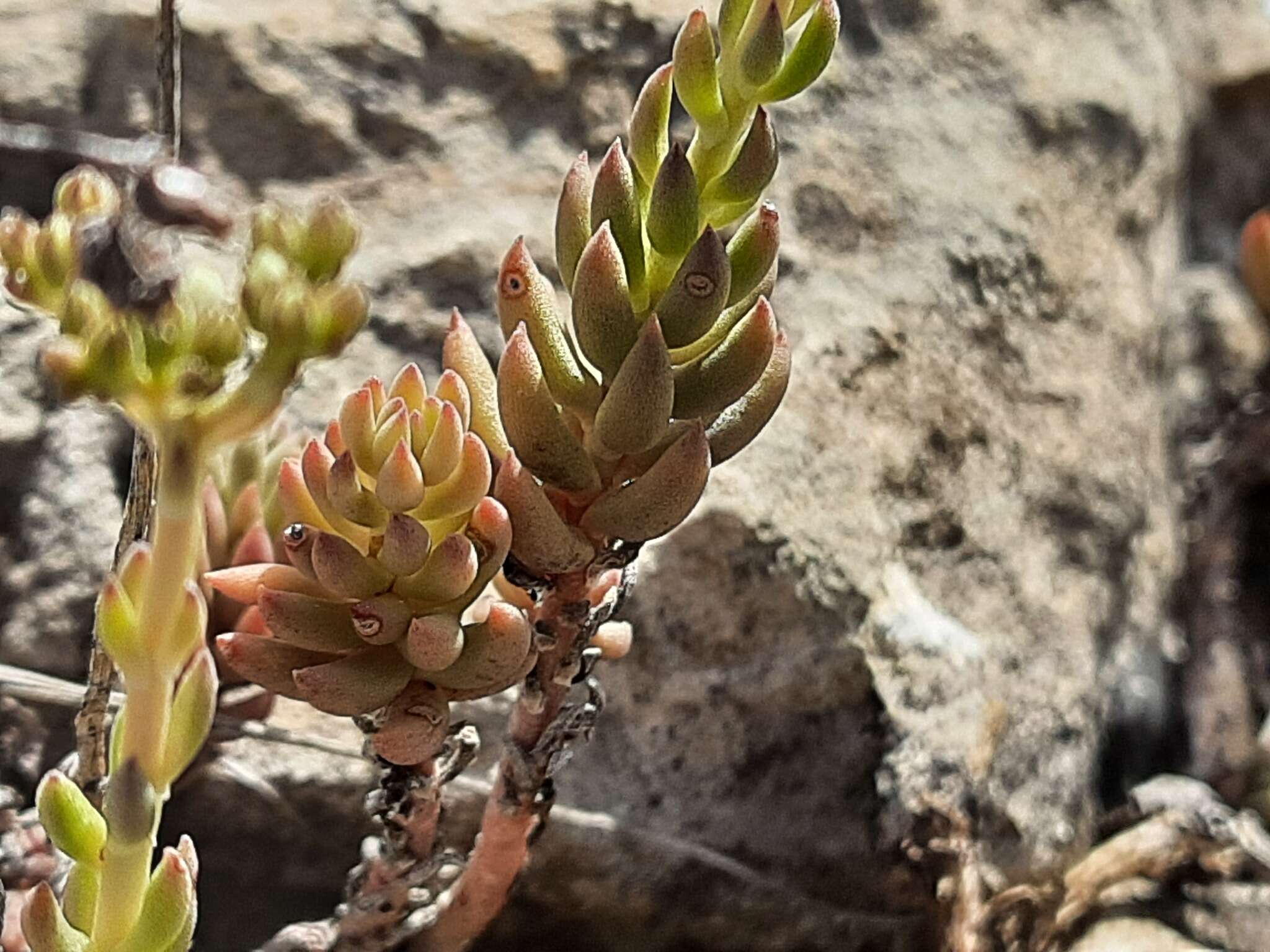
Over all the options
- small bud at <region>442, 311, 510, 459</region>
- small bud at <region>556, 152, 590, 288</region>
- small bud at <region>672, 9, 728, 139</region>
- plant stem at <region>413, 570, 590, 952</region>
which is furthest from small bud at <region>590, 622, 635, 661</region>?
small bud at <region>672, 9, 728, 139</region>

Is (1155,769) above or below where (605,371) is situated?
below

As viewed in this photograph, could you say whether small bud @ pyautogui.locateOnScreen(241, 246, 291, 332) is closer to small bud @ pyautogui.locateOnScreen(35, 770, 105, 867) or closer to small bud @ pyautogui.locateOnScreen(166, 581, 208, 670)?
small bud @ pyautogui.locateOnScreen(166, 581, 208, 670)

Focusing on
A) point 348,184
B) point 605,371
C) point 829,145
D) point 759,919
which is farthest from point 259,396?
point 829,145

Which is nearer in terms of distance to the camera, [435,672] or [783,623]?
[435,672]

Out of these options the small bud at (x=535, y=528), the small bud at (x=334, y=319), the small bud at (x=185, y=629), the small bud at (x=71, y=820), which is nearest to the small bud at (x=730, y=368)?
the small bud at (x=535, y=528)

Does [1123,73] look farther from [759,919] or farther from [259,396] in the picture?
[259,396]

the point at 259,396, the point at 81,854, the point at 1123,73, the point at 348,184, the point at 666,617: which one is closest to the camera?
the point at 259,396

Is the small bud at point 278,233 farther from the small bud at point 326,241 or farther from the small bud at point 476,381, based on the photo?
the small bud at point 476,381

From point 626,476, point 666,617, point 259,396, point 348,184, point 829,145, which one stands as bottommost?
point 666,617

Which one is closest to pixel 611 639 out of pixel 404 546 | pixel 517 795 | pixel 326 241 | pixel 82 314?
pixel 517 795
